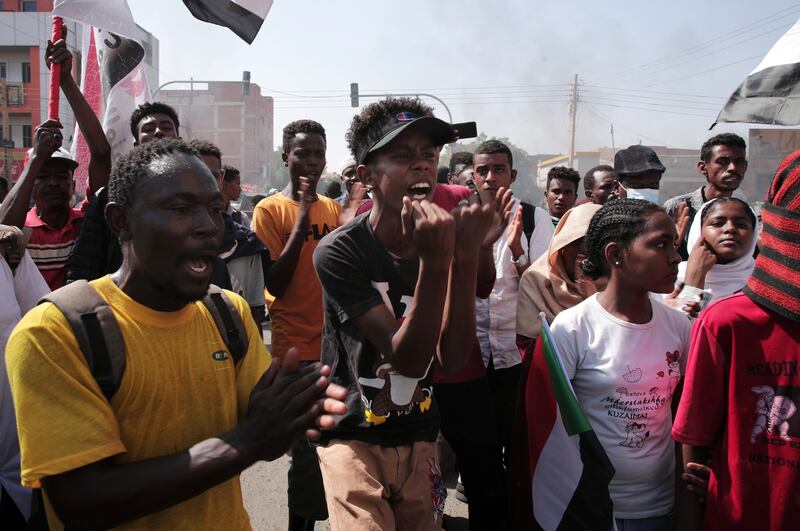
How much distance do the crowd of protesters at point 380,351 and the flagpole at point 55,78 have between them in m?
0.10

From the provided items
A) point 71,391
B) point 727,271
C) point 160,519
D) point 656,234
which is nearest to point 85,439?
point 71,391

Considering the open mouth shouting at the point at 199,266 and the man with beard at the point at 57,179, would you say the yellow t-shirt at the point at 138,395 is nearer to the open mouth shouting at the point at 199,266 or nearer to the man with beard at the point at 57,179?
the open mouth shouting at the point at 199,266

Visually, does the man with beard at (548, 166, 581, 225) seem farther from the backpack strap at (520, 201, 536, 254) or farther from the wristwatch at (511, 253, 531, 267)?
the wristwatch at (511, 253, 531, 267)

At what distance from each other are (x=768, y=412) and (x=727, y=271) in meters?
1.56

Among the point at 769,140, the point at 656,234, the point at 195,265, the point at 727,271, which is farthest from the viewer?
the point at 769,140

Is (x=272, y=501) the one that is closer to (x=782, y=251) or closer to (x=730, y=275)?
(x=730, y=275)

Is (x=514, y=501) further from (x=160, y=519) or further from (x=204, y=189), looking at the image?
(x=204, y=189)

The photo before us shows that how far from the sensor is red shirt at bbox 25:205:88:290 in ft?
12.2

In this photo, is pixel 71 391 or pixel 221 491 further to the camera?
pixel 221 491

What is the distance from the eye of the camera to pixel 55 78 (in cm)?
376

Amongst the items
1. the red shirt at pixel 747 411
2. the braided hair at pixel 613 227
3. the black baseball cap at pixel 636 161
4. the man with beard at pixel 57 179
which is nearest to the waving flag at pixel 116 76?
the man with beard at pixel 57 179

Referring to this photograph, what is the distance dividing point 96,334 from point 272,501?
3224 mm

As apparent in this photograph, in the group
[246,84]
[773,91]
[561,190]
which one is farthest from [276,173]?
[773,91]

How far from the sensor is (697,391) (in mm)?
2279
